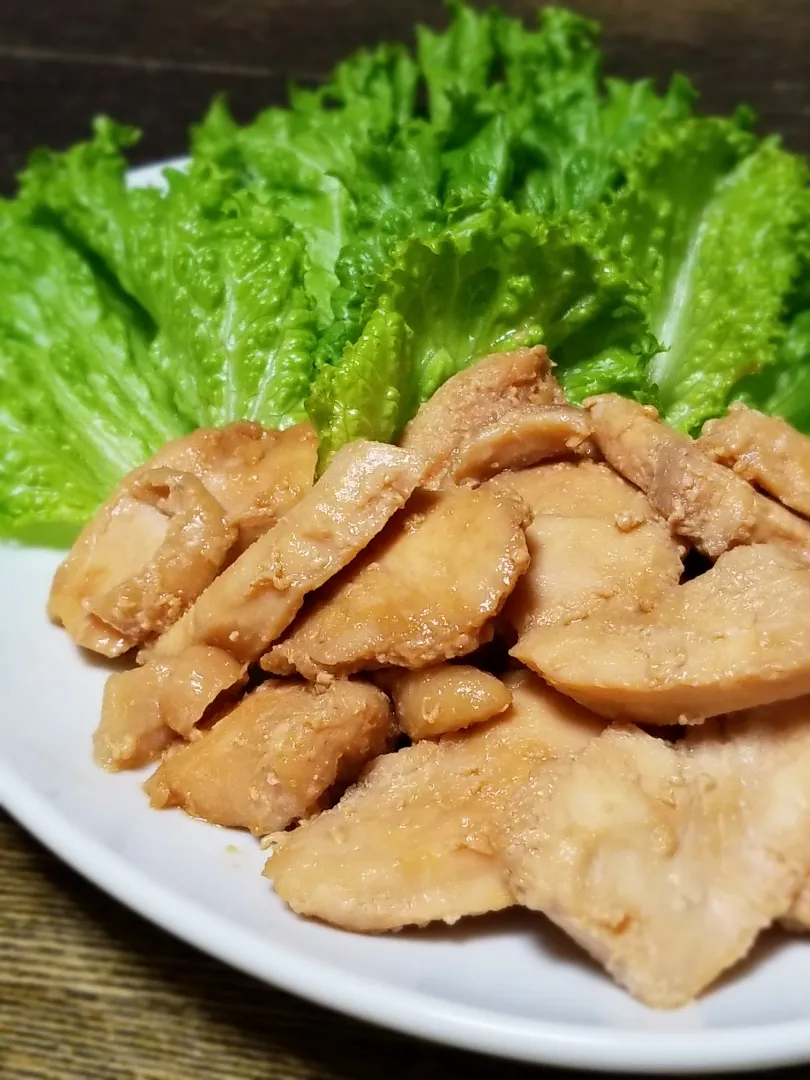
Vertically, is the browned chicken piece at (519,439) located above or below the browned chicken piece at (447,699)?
above

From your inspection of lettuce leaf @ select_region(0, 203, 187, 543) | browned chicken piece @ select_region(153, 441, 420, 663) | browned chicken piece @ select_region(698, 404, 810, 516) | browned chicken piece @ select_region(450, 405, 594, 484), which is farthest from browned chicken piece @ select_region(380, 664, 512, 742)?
lettuce leaf @ select_region(0, 203, 187, 543)

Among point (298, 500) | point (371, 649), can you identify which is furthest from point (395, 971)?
point (298, 500)

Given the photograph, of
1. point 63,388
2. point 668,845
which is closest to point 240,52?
point 63,388

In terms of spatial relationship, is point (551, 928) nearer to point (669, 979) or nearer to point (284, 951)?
point (669, 979)

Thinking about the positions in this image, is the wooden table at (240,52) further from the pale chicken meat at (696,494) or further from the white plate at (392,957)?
the white plate at (392,957)

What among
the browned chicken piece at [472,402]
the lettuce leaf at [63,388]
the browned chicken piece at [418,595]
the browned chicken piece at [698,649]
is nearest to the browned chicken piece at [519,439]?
the browned chicken piece at [472,402]

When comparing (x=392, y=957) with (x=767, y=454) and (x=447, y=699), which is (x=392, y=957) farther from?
(x=767, y=454)
